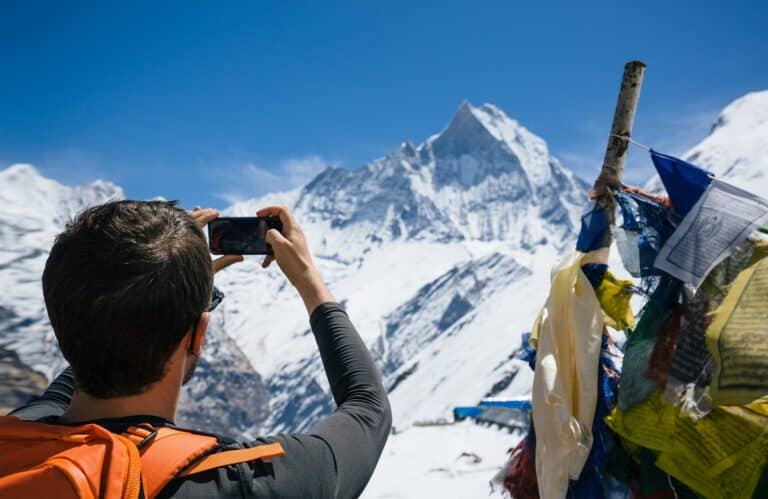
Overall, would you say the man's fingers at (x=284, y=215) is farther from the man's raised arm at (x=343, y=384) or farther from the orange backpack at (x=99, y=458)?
the orange backpack at (x=99, y=458)

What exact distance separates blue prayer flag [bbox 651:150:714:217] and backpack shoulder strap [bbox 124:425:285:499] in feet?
11.3

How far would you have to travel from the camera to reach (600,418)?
424 centimetres

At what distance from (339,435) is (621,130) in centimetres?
383

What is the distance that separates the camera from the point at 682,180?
4.03 meters

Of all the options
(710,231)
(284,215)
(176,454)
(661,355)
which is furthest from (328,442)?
(710,231)

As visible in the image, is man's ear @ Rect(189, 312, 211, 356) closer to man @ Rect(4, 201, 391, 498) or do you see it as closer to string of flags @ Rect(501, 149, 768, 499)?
man @ Rect(4, 201, 391, 498)

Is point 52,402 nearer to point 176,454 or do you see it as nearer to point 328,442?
point 176,454

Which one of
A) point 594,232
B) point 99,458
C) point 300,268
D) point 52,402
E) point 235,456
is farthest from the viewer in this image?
point 594,232

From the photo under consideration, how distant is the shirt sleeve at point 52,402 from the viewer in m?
1.91

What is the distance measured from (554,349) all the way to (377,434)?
3033mm

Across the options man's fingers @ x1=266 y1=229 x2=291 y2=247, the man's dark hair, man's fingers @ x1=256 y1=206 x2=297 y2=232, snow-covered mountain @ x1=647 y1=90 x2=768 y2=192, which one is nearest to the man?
the man's dark hair

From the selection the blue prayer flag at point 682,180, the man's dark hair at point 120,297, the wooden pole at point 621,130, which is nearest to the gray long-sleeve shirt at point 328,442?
the man's dark hair at point 120,297

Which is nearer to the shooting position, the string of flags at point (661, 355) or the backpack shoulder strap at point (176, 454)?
the backpack shoulder strap at point (176, 454)

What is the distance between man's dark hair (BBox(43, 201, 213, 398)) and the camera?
1.48 metres
